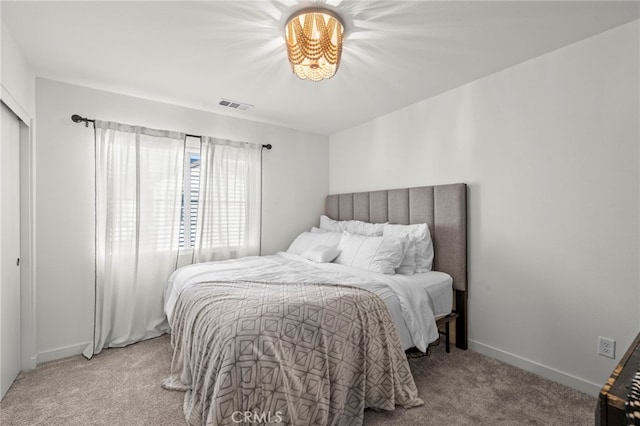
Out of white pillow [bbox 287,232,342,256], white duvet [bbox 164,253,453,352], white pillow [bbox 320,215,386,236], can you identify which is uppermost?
white pillow [bbox 320,215,386,236]

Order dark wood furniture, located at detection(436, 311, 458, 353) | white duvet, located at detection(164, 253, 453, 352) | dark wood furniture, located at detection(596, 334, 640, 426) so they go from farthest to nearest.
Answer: dark wood furniture, located at detection(436, 311, 458, 353) < white duvet, located at detection(164, 253, 453, 352) < dark wood furniture, located at detection(596, 334, 640, 426)

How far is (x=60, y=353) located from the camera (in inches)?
101

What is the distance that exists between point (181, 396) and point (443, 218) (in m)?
2.52

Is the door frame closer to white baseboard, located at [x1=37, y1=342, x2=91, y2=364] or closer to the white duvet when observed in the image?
white baseboard, located at [x1=37, y1=342, x2=91, y2=364]

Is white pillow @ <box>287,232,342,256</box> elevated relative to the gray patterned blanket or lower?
elevated

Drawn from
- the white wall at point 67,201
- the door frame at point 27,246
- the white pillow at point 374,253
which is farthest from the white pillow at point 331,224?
the door frame at point 27,246

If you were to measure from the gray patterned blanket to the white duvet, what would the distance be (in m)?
0.19

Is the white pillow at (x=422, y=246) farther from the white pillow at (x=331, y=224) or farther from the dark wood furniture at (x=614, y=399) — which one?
the dark wood furniture at (x=614, y=399)

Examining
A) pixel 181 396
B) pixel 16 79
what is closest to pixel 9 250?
pixel 16 79

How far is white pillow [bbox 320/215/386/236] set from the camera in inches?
127

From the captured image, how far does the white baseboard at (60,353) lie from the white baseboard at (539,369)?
3507 mm

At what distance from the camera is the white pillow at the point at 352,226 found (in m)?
3.23

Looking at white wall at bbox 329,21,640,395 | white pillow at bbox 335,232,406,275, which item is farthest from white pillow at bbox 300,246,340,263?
white wall at bbox 329,21,640,395

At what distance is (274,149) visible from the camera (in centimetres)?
387
